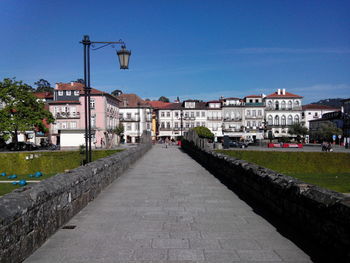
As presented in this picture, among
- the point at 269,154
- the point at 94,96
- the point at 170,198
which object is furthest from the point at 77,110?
the point at 170,198

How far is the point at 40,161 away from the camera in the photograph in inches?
1591

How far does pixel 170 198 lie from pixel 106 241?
3.87m

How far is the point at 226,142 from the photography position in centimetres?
5444

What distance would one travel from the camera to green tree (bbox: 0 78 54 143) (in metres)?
50.2

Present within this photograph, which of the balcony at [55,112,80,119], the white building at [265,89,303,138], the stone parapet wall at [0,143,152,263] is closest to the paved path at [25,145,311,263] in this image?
the stone parapet wall at [0,143,152,263]

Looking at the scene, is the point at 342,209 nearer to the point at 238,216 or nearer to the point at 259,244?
the point at 259,244

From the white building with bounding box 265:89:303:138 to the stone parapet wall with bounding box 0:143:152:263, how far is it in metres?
89.5

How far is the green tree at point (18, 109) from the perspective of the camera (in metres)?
50.2

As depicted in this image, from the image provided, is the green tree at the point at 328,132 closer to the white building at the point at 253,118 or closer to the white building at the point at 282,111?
the white building at the point at 282,111

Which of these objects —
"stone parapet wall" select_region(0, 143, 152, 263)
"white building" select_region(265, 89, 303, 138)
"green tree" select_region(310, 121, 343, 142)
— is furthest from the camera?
"white building" select_region(265, 89, 303, 138)

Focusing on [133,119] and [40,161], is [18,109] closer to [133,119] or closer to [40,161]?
[40,161]

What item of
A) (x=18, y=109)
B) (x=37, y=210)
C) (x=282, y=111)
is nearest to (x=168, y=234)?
(x=37, y=210)

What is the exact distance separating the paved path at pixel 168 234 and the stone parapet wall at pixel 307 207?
363 mm

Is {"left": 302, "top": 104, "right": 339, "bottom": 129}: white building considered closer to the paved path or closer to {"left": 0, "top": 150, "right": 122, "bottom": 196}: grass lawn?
{"left": 0, "top": 150, "right": 122, "bottom": 196}: grass lawn
